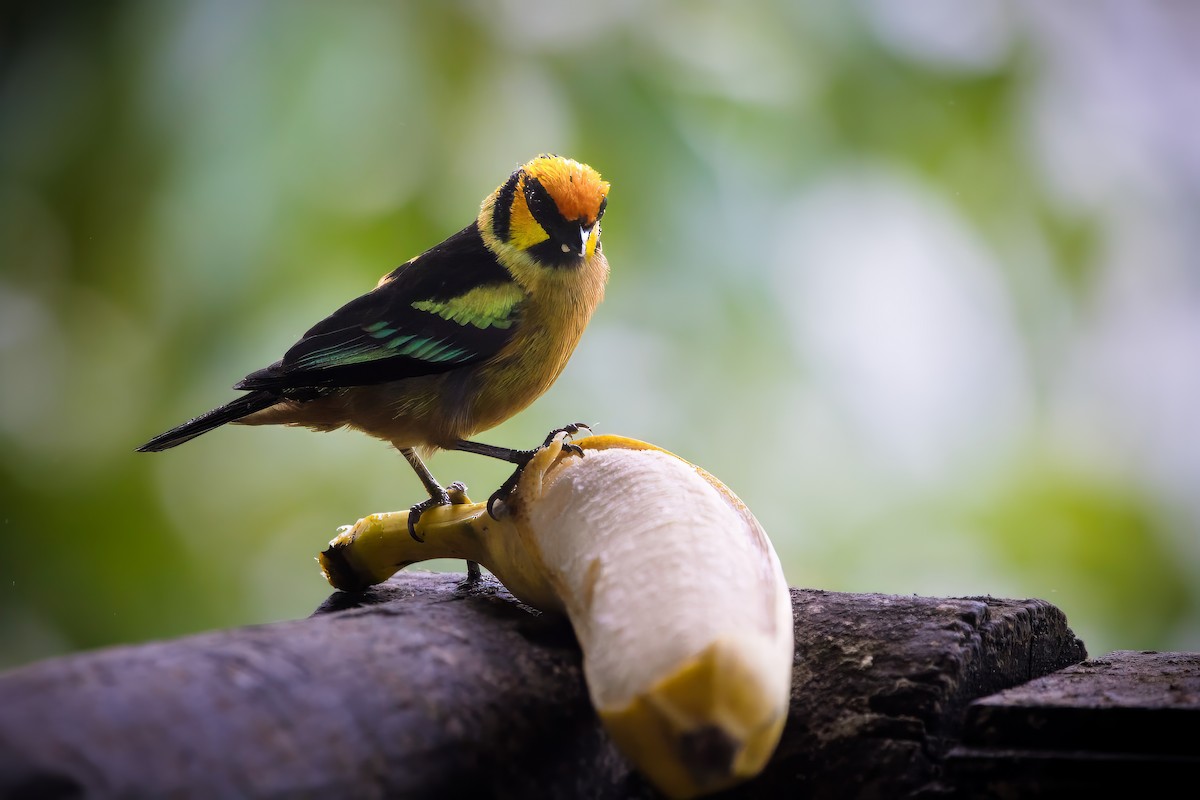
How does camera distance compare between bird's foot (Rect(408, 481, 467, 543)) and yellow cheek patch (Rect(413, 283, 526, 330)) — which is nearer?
bird's foot (Rect(408, 481, 467, 543))

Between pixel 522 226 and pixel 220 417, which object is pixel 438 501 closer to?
pixel 220 417

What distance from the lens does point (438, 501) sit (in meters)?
2.01

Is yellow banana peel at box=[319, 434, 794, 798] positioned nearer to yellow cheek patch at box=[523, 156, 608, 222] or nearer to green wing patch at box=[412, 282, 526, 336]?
green wing patch at box=[412, 282, 526, 336]

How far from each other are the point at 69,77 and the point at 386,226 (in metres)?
1.15

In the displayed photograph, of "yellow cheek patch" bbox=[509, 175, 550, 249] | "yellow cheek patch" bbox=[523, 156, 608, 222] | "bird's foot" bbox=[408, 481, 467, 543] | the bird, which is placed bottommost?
"bird's foot" bbox=[408, 481, 467, 543]

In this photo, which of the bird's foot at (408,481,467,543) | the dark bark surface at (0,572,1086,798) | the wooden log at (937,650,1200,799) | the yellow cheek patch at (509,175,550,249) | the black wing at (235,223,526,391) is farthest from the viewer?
the yellow cheek patch at (509,175,550,249)

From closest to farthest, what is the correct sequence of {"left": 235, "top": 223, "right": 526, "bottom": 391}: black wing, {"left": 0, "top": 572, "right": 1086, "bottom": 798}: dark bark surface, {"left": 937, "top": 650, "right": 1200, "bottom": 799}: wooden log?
A: 1. {"left": 0, "top": 572, "right": 1086, "bottom": 798}: dark bark surface
2. {"left": 937, "top": 650, "right": 1200, "bottom": 799}: wooden log
3. {"left": 235, "top": 223, "right": 526, "bottom": 391}: black wing

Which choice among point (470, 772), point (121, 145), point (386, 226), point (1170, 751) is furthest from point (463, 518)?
point (121, 145)

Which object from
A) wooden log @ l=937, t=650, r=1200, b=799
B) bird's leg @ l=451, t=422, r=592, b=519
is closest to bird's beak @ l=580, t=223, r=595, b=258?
bird's leg @ l=451, t=422, r=592, b=519

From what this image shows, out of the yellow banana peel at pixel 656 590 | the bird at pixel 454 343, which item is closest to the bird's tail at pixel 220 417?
the bird at pixel 454 343

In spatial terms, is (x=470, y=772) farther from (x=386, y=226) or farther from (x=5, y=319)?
(x=5, y=319)

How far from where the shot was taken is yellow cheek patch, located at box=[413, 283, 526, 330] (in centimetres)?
204

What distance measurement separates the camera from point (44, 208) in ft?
11.2

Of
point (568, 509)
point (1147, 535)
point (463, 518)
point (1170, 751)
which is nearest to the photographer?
point (1170, 751)
